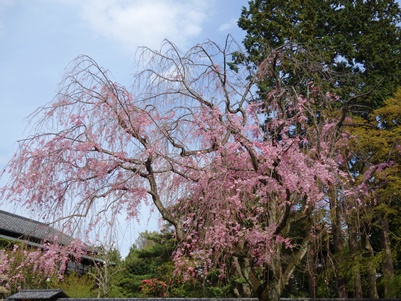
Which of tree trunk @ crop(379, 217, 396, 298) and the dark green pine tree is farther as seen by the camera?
the dark green pine tree

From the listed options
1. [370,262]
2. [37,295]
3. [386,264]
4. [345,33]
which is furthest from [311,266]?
[345,33]

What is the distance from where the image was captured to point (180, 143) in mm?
6160

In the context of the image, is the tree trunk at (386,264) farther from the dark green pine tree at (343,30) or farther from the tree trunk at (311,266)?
the dark green pine tree at (343,30)

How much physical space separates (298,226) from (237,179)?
26.8ft

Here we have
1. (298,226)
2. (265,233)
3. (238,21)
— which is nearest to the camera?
(265,233)

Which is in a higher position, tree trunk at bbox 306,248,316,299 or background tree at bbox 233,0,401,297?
background tree at bbox 233,0,401,297

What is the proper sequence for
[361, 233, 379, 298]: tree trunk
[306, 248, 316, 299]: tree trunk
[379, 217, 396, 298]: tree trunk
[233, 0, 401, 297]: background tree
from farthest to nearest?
1. [233, 0, 401, 297]: background tree
2. [379, 217, 396, 298]: tree trunk
3. [361, 233, 379, 298]: tree trunk
4. [306, 248, 316, 299]: tree trunk

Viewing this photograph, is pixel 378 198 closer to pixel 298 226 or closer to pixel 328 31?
pixel 298 226

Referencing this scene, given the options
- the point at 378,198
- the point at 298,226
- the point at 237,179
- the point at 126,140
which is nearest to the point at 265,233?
the point at 237,179

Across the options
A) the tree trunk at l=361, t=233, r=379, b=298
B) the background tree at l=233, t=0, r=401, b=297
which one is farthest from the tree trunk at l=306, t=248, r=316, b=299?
the background tree at l=233, t=0, r=401, b=297

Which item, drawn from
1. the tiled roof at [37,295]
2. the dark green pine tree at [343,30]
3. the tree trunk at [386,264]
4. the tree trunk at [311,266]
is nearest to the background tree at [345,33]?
the dark green pine tree at [343,30]

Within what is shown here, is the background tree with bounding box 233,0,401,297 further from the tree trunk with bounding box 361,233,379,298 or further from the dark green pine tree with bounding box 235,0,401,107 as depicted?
the tree trunk with bounding box 361,233,379,298

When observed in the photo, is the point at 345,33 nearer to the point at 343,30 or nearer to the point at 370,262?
the point at 343,30

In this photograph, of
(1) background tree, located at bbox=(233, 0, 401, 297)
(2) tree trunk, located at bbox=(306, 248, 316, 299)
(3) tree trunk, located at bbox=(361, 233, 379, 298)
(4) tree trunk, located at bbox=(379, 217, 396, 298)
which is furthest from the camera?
(1) background tree, located at bbox=(233, 0, 401, 297)
